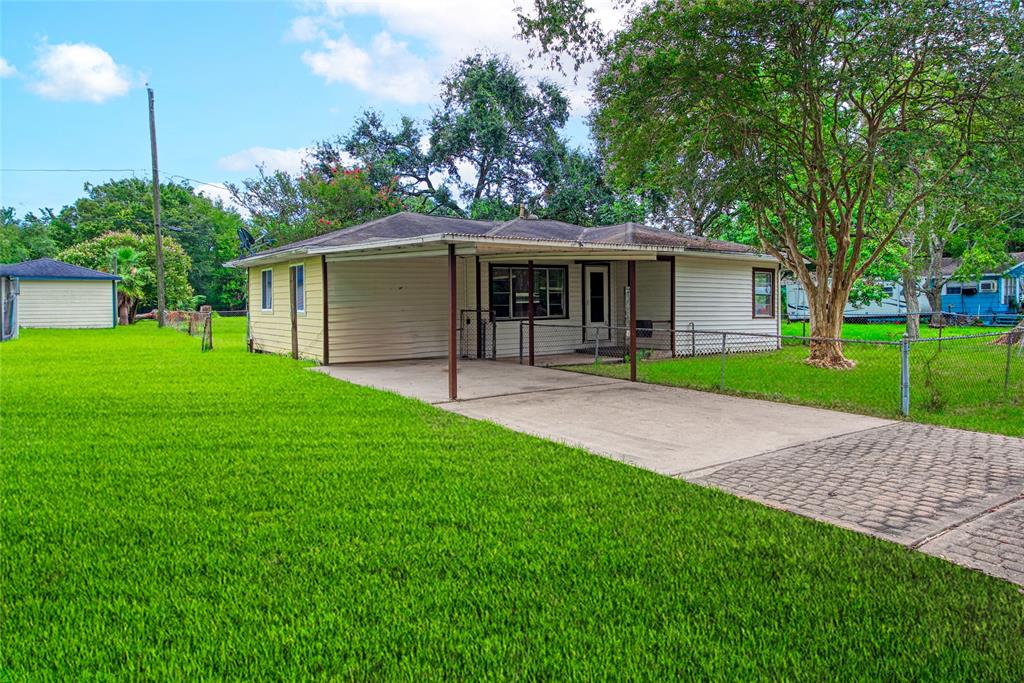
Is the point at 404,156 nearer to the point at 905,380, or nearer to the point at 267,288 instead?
the point at 267,288

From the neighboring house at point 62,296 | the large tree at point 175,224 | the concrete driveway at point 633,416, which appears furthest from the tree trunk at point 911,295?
the large tree at point 175,224

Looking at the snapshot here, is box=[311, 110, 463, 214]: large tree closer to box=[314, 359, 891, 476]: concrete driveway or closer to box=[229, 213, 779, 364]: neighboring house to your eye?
box=[229, 213, 779, 364]: neighboring house

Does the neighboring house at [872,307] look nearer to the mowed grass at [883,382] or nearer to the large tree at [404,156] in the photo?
the large tree at [404,156]

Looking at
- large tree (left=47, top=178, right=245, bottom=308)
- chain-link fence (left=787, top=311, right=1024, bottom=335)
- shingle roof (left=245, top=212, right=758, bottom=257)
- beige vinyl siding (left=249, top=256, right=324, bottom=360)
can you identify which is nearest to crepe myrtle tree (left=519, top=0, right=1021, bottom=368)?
shingle roof (left=245, top=212, right=758, bottom=257)

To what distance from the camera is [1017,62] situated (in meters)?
9.44

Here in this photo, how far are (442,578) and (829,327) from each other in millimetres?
12678

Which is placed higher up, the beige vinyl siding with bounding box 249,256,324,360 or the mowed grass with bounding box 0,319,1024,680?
the beige vinyl siding with bounding box 249,256,324,360

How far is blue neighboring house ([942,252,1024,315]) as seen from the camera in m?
31.7

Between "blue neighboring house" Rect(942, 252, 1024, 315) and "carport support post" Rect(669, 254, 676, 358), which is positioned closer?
"carport support post" Rect(669, 254, 676, 358)

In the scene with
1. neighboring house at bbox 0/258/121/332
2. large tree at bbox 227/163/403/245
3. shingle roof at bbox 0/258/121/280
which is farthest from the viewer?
large tree at bbox 227/163/403/245

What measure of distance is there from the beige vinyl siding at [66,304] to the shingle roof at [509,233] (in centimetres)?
1684

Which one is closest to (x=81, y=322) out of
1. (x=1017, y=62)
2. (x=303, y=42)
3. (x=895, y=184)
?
(x=303, y=42)

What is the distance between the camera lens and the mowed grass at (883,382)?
8109 mm

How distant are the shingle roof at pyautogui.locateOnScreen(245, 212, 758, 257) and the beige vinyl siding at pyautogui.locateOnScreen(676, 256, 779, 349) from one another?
1.86ft
